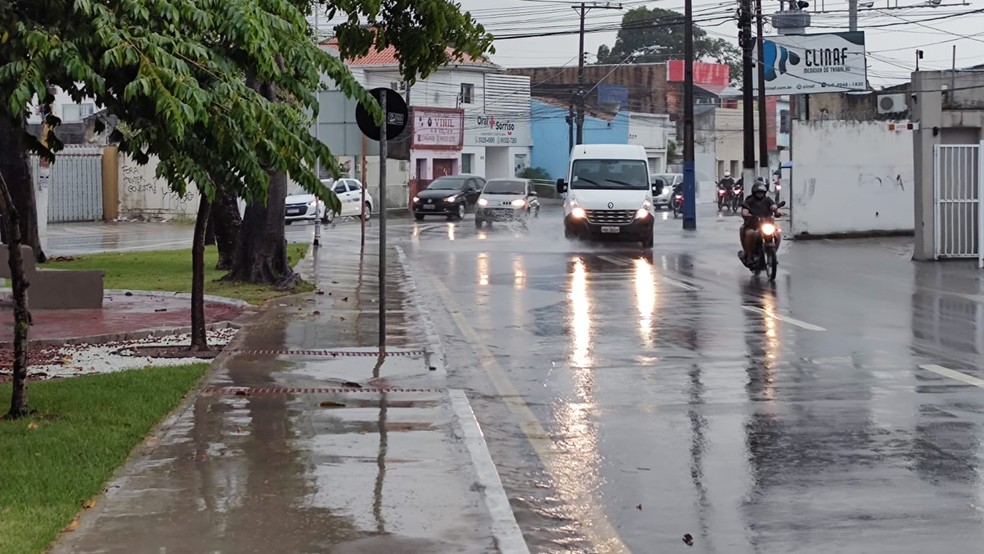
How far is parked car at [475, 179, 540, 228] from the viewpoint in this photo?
46.8 meters

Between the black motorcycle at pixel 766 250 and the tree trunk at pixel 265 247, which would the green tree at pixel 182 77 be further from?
the black motorcycle at pixel 766 250

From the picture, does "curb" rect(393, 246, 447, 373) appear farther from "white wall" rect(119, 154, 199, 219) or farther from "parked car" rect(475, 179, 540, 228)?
"white wall" rect(119, 154, 199, 219)

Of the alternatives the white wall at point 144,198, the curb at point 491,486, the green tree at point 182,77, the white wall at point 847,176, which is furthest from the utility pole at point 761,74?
the green tree at point 182,77

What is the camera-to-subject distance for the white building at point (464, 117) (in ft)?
238

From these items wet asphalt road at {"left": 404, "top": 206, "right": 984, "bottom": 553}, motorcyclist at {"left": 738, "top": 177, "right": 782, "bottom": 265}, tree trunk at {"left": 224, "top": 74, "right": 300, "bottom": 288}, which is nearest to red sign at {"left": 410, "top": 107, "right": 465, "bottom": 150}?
motorcyclist at {"left": 738, "top": 177, "right": 782, "bottom": 265}

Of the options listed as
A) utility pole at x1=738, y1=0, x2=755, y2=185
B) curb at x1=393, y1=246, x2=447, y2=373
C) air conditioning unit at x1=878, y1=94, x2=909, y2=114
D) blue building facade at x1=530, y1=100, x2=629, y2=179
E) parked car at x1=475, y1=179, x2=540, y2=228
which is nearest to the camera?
curb at x1=393, y1=246, x2=447, y2=373

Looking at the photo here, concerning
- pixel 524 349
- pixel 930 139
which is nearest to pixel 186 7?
pixel 524 349

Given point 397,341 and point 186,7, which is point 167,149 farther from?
point 397,341

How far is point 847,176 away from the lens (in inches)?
1476

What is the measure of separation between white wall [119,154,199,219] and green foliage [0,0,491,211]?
4544cm

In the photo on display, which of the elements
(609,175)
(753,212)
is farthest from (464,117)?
(753,212)

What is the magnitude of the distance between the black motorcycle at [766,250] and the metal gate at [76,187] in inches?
1323

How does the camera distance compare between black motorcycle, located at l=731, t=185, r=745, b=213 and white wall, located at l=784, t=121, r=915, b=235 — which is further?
black motorcycle, located at l=731, t=185, r=745, b=213

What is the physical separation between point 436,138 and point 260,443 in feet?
212
